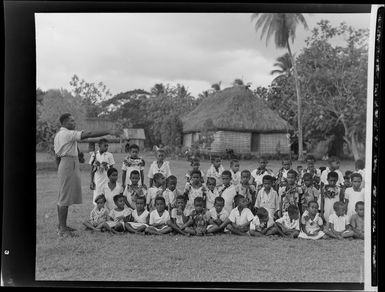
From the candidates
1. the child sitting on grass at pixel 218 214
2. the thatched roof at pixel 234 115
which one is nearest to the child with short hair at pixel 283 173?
the thatched roof at pixel 234 115

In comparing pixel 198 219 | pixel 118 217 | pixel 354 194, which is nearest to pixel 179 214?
pixel 198 219

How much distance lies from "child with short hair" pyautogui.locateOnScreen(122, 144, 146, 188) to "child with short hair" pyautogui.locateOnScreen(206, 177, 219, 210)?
1.91ft

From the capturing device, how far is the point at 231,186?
4723 millimetres

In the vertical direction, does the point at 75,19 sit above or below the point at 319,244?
above

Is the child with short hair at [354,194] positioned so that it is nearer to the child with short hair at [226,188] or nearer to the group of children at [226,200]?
the group of children at [226,200]

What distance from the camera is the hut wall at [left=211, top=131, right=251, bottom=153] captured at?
15.5 feet

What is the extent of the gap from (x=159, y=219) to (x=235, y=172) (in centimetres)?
78

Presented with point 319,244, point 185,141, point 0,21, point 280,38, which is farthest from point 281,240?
point 0,21

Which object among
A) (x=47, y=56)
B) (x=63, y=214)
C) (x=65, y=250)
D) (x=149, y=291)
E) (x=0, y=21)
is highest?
(x=0, y=21)

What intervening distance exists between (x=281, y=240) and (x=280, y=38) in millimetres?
1743

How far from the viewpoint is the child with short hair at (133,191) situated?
4695 mm

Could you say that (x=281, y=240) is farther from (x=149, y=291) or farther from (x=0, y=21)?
(x=0, y=21)

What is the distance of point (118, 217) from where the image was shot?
15.4 ft

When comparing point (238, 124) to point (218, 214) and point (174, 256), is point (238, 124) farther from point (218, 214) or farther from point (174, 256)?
point (174, 256)
